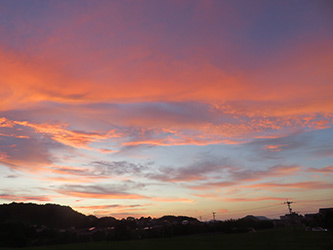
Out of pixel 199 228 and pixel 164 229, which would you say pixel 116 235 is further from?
pixel 199 228

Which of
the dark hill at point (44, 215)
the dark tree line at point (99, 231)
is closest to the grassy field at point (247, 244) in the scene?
the dark tree line at point (99, 231)

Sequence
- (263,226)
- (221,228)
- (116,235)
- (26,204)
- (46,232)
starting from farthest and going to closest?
(26,204) → (263,226) → (221,228) → (46,232) → (116,235)

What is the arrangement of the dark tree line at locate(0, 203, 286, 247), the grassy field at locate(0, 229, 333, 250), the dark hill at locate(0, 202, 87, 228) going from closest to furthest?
1. the grassy field at locate(0, 229, 333, 250)
2. the dark tree line at locate(0, 203, 286, 247)
3. the dark hill at locate(0, 202, 87, 228)

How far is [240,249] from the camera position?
33781 mm

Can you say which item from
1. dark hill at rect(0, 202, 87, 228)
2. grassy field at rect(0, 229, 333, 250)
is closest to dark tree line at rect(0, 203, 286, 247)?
dark hill at rect(0, 202, 87, 228)

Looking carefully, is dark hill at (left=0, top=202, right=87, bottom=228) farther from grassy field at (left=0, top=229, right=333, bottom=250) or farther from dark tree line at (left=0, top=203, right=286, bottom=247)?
grassy field at (left=0, top=229, right=333, bottom=250)

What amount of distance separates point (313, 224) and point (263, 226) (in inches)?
738

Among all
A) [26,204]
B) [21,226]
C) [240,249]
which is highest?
[26,204]

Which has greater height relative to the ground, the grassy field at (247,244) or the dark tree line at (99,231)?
the dark tree line at (99,231)

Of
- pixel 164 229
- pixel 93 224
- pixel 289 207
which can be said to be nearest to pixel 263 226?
pixel 289 207

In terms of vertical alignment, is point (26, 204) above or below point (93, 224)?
above

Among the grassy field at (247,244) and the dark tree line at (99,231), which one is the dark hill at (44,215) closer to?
the dark tree line at (99,231)

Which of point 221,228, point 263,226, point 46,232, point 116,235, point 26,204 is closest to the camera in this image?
point 116,235

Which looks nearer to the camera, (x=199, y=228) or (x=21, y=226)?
(x=21, y=226)
